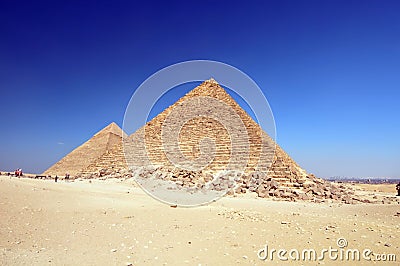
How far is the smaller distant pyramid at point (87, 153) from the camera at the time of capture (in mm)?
47375

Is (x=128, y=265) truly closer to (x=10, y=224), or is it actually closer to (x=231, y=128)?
(x=10, y=224)

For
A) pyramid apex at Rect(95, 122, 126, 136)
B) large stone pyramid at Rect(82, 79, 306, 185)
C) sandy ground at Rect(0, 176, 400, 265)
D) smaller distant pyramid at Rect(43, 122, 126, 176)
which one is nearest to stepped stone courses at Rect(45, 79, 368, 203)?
large stone pyramid at Rect(82, 79, 306, 185)

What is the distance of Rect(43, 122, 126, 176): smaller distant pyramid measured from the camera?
47375mm

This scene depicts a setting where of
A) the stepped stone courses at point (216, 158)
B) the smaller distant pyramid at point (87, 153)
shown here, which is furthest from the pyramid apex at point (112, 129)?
the stepped stone courses at point (216, 158)

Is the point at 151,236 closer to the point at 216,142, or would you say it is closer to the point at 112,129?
the point at 216,142

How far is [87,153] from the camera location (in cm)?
4981

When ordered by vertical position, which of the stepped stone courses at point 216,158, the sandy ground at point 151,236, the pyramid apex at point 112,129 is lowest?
the sandy ground at point 151,236

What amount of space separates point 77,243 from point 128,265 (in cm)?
127

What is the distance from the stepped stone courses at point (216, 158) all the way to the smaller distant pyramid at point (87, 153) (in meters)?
14.4

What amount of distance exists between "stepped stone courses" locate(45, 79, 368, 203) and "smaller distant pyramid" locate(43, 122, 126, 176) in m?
14.4

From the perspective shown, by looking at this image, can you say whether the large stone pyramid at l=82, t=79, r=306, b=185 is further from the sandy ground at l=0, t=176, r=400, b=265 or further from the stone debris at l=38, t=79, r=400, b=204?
the sandy ground at l=0, t=176, r=400, b=265

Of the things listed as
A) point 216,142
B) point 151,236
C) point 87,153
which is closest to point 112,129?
point 87,153

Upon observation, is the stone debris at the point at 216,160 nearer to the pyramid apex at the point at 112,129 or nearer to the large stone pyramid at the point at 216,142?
the large stone pyramid at the point at 216,142

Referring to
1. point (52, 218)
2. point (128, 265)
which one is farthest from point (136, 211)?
point (128, 265)
